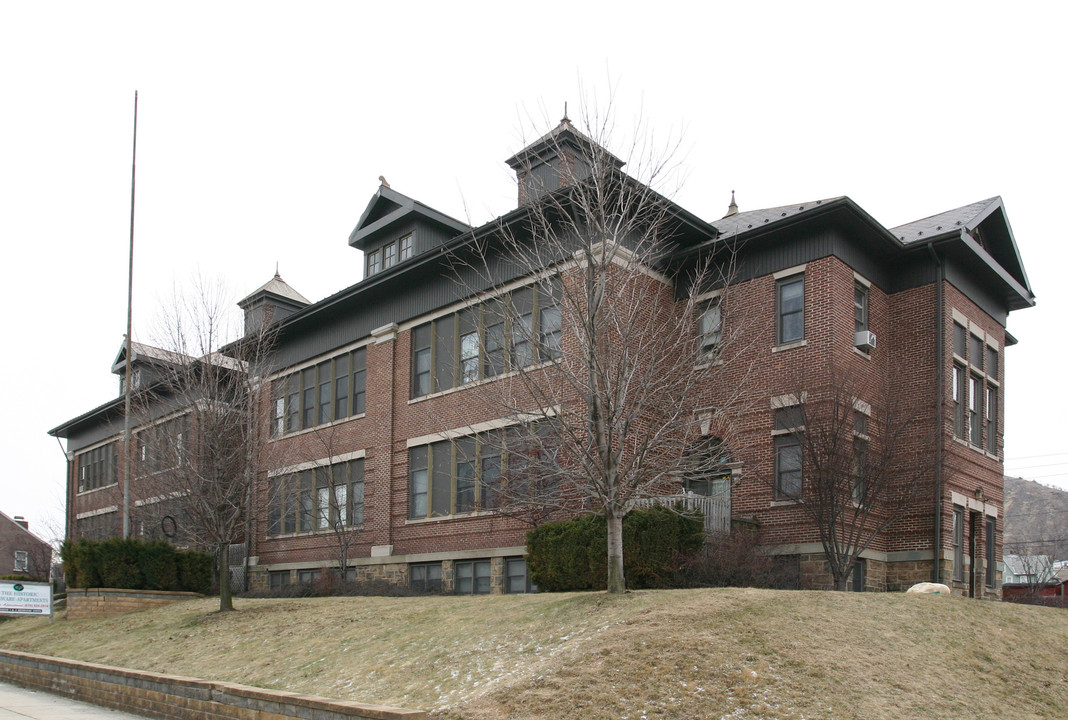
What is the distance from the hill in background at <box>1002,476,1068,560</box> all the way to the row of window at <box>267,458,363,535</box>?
9779cm

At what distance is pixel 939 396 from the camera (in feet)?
73.6

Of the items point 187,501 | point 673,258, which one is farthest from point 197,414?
point 673,258

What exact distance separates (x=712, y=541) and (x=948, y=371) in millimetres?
7443

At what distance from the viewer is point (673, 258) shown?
24.1m

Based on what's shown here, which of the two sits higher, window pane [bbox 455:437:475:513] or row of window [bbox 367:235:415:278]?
row of window [bbox 367:235:415:278]

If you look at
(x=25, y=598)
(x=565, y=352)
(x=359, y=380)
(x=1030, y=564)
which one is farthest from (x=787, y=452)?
(x=1030, y=564)

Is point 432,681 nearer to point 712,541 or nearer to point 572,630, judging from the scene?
point 572,630

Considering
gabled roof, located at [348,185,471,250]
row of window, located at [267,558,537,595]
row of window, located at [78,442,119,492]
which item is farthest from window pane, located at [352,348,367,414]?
row of window, located at [78,442,119,492]

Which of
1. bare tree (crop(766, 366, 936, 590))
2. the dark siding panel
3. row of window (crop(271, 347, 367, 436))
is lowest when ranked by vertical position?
bare tree (crop(766, 366, 936, 590))

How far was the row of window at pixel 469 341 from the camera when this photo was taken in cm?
2381

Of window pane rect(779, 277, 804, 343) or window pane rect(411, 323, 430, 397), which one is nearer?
window pane rect(779, 277, 804, 343)

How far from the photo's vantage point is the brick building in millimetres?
21797

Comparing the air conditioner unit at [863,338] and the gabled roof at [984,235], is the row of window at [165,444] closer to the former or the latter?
the air conditioner unit at [863,338]

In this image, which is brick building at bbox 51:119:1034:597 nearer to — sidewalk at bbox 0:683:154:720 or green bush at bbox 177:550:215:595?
green bush at bbox 177:550:215:595
